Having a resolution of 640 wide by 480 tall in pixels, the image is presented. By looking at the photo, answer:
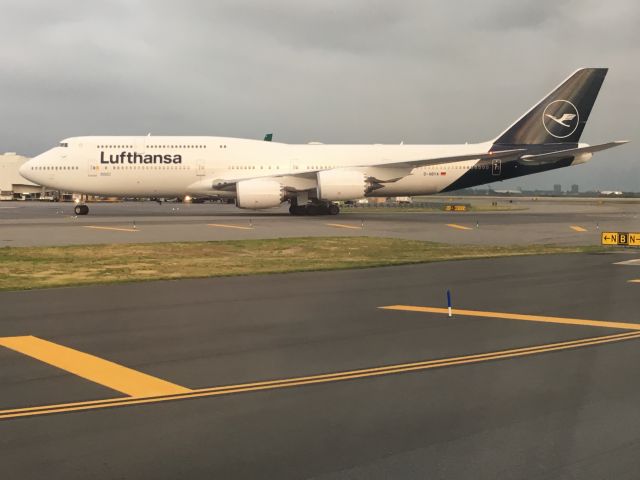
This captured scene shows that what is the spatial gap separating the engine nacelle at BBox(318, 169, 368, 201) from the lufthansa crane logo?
1550 cm

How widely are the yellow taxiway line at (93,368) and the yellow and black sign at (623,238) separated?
22843 mm

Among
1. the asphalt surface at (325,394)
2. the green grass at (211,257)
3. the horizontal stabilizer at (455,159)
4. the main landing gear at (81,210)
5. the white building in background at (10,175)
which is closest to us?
the asphalt surface at (325,394)

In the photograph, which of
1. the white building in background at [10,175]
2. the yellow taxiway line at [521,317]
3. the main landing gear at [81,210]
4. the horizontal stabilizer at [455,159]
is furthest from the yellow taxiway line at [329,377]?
the white building in background at [10,175]

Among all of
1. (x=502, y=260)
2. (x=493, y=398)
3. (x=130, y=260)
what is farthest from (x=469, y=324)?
(x=130, y=260)

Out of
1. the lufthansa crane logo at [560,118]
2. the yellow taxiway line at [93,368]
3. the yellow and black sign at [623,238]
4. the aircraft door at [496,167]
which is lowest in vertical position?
the yellow taxiway line at [93,368]

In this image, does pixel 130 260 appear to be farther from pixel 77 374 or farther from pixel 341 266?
pixel 77 374

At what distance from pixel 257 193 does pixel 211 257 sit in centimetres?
1853

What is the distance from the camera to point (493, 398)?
22.7 ft

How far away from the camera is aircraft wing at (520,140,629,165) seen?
140 ft

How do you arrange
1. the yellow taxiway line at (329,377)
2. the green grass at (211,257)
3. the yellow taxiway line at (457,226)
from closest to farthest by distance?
the yellow taxiway line at (329,377), the green grass at (211,257), the yellow taxiway line at (457,226)

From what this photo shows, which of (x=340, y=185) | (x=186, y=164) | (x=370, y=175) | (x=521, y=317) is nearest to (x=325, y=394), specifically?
(x=521, y=317)

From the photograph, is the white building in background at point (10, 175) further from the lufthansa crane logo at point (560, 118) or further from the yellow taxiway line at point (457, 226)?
the yellow taxiway line at point (457, 226)

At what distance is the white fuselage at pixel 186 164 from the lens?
4253 centimetres

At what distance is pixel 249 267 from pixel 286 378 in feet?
39.8
